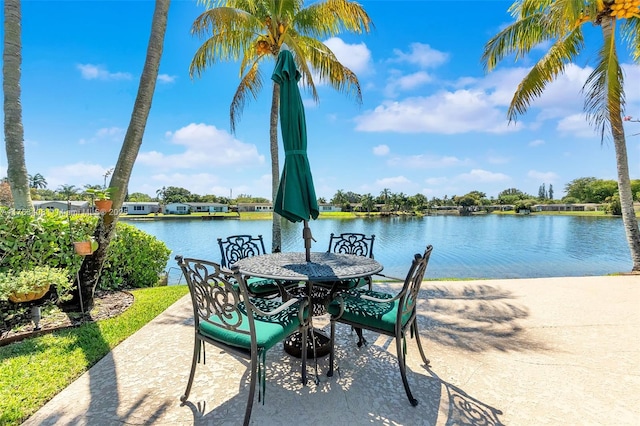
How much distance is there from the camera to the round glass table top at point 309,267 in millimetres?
2166

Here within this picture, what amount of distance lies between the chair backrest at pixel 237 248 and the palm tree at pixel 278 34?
218 centimetres

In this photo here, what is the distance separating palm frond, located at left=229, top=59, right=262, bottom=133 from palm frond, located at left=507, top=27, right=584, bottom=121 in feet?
22.1

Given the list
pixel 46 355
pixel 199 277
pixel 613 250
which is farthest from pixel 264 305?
pixel 613 250

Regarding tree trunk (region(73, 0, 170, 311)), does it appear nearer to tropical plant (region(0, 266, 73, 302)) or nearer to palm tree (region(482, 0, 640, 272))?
tropical plant (region(0, 266, 73, 302))

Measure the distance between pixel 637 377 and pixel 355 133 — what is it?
15981 mm

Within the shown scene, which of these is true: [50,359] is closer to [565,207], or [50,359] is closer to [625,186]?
[625,186]

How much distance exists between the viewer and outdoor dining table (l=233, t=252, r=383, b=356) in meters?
2.16

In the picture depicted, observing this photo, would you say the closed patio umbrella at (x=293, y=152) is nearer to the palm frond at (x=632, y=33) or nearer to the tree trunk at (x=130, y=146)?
the tree trunk at (x=130, y=146)

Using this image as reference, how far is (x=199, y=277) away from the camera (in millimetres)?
1844

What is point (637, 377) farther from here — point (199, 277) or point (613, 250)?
point (613, 250)

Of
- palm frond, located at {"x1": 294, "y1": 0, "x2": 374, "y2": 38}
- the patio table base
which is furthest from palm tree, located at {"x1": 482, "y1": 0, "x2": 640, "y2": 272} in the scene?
the patio table base

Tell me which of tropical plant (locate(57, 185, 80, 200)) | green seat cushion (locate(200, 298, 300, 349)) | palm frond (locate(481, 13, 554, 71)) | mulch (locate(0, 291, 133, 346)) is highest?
palm frond (locate(481, 13, 554, 71))

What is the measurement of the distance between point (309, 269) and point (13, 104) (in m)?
4.12

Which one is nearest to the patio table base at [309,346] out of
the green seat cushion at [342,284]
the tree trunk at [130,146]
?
the green seat cushion at [342,284]
